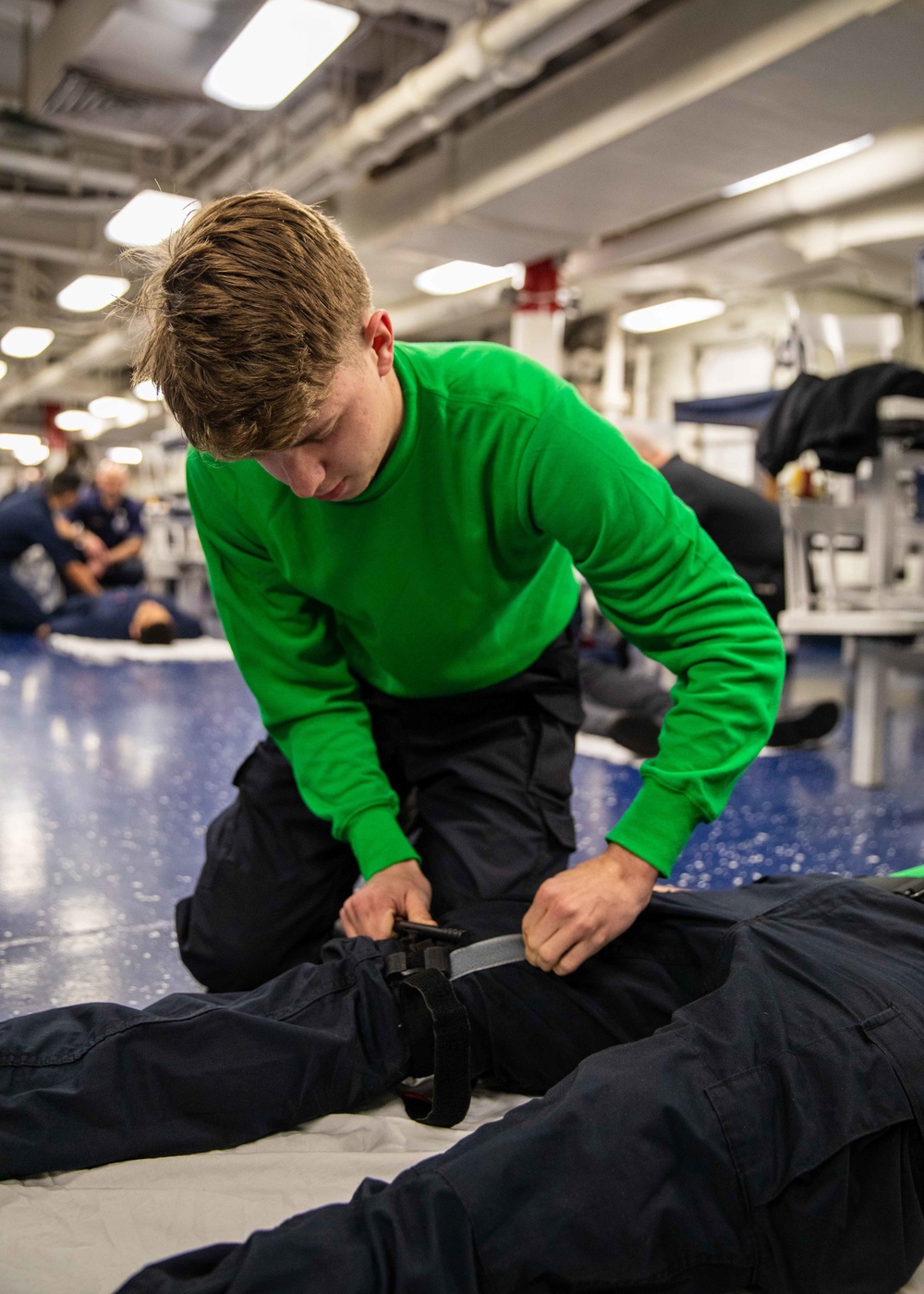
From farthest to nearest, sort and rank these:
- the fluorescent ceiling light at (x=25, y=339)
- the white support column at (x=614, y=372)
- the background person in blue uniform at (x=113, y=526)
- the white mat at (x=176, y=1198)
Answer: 1. the white support column at (x=614, y=372)
2. the fluorescent ceiling light at (x=25, y=339)
3. the background person in blue uniform at (x=113, y=526)
4. the white mat at (x=176, y=1198)

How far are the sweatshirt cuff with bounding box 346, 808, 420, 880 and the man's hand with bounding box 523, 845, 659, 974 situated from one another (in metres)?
0.27

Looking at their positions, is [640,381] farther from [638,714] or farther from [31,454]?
[31,454]

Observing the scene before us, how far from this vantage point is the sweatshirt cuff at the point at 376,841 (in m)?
1.23

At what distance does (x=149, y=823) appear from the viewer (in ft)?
7.22

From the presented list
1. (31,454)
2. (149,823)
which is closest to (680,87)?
(149,823)

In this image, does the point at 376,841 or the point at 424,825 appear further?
the point at 424,825

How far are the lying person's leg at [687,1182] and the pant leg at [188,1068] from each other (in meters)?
0.21

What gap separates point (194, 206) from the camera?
3.19 feet

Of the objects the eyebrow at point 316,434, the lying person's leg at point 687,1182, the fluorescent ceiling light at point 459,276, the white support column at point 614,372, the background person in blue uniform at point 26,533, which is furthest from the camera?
the white support column at point 614,372

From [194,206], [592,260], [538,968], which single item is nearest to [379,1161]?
[538,968]

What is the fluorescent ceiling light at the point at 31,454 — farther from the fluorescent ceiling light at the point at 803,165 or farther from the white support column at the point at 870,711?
the white support column at the point at 870,711

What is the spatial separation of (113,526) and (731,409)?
4.86 meters

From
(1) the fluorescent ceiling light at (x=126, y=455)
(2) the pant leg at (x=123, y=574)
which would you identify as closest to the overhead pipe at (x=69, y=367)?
(2) the pant leg at (x=123, y=574)

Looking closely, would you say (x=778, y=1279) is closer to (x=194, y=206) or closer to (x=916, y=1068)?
(x=916, y=1068)
